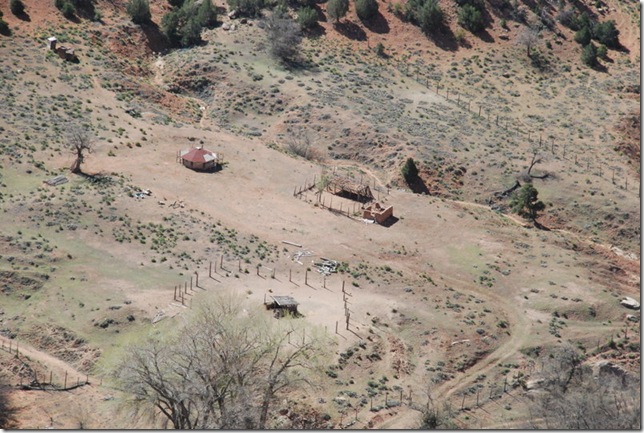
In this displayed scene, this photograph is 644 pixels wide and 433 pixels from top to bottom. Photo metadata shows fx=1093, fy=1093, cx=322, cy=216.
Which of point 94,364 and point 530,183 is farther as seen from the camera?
point 530,183

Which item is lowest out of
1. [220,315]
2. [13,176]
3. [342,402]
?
[13,176]

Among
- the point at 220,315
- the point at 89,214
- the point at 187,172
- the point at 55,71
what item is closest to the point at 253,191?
the point at 187,172

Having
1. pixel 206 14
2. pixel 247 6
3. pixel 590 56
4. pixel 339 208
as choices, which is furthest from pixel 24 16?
pixel 590 56

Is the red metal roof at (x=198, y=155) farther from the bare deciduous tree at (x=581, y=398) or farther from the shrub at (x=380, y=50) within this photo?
the bare deciduous tree at (x=581, y=398)

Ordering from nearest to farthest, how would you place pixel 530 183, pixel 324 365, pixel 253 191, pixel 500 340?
pixel 324 365, pixel 500 340, pixel 253 191, pixel 530 183

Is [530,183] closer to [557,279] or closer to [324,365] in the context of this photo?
[557,279]

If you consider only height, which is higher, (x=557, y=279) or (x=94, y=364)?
(x=557, y=279)
